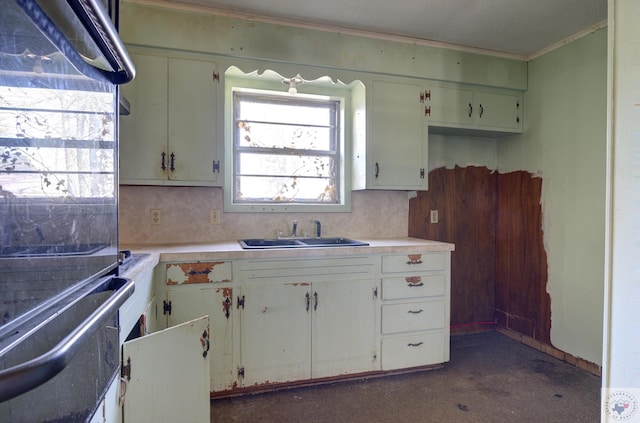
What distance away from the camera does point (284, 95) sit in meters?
2.81

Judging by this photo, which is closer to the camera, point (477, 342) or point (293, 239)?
point (293, 239)

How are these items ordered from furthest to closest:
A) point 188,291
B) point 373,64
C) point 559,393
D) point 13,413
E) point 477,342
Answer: point 477,342, point 373,64, point 559,393, point 188,291, point 13,413

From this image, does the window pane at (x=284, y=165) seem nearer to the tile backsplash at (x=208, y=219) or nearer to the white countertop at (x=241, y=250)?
the tile backsplash at (x=208, y=219)

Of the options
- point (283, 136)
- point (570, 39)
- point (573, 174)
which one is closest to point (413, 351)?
point (573, 174)

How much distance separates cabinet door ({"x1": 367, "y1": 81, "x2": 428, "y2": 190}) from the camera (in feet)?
8.82

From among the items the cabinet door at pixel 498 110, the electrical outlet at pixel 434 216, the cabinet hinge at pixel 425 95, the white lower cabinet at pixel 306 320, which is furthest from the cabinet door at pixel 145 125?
the cabinet door at pixel 498 110

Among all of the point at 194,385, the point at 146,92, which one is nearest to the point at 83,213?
the point at 194,385

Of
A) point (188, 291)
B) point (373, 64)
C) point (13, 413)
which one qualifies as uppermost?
point (373, 64)

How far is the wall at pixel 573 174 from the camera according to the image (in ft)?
8.03

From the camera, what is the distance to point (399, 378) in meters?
2.38

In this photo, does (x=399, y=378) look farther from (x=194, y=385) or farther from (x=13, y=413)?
(x=13, y=413)

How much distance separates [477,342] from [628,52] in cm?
244

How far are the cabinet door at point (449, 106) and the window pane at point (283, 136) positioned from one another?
2.74 ft

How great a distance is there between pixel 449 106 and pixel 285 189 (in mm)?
1510
